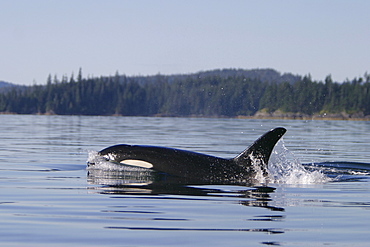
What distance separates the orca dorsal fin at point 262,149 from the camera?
54.0ft

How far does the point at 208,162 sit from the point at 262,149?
54.1 inches

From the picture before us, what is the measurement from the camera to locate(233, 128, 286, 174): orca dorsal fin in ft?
54.0

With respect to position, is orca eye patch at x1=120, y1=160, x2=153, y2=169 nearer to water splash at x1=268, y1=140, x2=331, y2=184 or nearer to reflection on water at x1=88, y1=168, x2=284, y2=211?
reflection on water at x1=88, y1=168, x2=284, y2=211

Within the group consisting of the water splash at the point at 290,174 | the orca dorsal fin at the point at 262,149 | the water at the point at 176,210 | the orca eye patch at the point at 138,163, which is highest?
the orca dorsal fin at the point at 262,149

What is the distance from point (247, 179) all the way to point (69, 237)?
8.09m

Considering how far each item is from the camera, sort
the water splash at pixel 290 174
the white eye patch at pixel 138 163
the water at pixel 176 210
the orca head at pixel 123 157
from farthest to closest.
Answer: the water splash at pixel 290 174 → the orca head at pixel 123 157 → the white eye patch at pixel 138 163 → the water at pixel 176 210

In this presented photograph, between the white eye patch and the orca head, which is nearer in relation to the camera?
the white eye patch

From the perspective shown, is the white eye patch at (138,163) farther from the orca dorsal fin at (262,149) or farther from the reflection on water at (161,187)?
the orca dorsal fin at (262,149)

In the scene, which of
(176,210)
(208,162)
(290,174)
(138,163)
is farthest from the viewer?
(290,174)

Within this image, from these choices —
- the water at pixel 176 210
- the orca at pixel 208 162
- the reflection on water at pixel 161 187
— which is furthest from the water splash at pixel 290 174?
the reflection on water at pixel 161 187

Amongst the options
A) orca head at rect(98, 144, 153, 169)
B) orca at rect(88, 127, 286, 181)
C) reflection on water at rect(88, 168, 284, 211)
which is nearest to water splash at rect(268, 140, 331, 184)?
orca at rect(88, 127, 286, 181)

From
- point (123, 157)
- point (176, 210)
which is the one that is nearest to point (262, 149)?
point (123, 157)

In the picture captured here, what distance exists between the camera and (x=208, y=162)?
16984mm

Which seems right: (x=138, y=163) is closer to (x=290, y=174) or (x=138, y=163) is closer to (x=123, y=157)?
(x=123, y=157)
